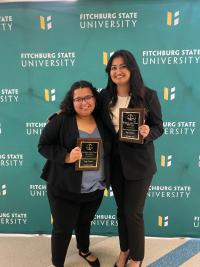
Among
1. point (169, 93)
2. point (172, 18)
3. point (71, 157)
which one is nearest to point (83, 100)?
point (71, 157)

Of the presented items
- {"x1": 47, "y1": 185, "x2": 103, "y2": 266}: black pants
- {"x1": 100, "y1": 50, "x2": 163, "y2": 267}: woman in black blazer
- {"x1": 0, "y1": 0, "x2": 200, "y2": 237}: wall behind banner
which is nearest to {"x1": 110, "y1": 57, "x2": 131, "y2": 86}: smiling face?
{"x1": 100, "y1": 50, "x2": 163, "y2": 267}: woman in black blazer

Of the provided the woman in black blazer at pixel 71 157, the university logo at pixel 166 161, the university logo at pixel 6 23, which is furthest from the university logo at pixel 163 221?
the university logo at pixel 6 23

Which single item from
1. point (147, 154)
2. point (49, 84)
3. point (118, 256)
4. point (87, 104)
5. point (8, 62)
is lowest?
point (118, 256)

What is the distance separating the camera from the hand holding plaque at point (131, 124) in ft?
5.51

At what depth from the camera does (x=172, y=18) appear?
85.8 inches

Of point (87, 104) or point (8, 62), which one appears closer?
point (87, 104)

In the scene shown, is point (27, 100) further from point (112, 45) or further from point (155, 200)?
point (155, 200)

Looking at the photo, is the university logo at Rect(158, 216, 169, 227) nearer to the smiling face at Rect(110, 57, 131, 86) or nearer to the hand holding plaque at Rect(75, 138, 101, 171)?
the hand holding plaque at Rect(75, 138, 101, 171)

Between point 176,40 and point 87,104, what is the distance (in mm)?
964

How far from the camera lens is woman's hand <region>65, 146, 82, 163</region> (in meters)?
1.69

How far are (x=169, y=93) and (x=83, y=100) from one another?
2.87 ft

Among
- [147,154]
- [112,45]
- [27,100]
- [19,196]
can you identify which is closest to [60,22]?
[112,45]

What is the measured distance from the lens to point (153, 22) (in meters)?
2.20

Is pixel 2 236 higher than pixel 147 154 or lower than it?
lower
